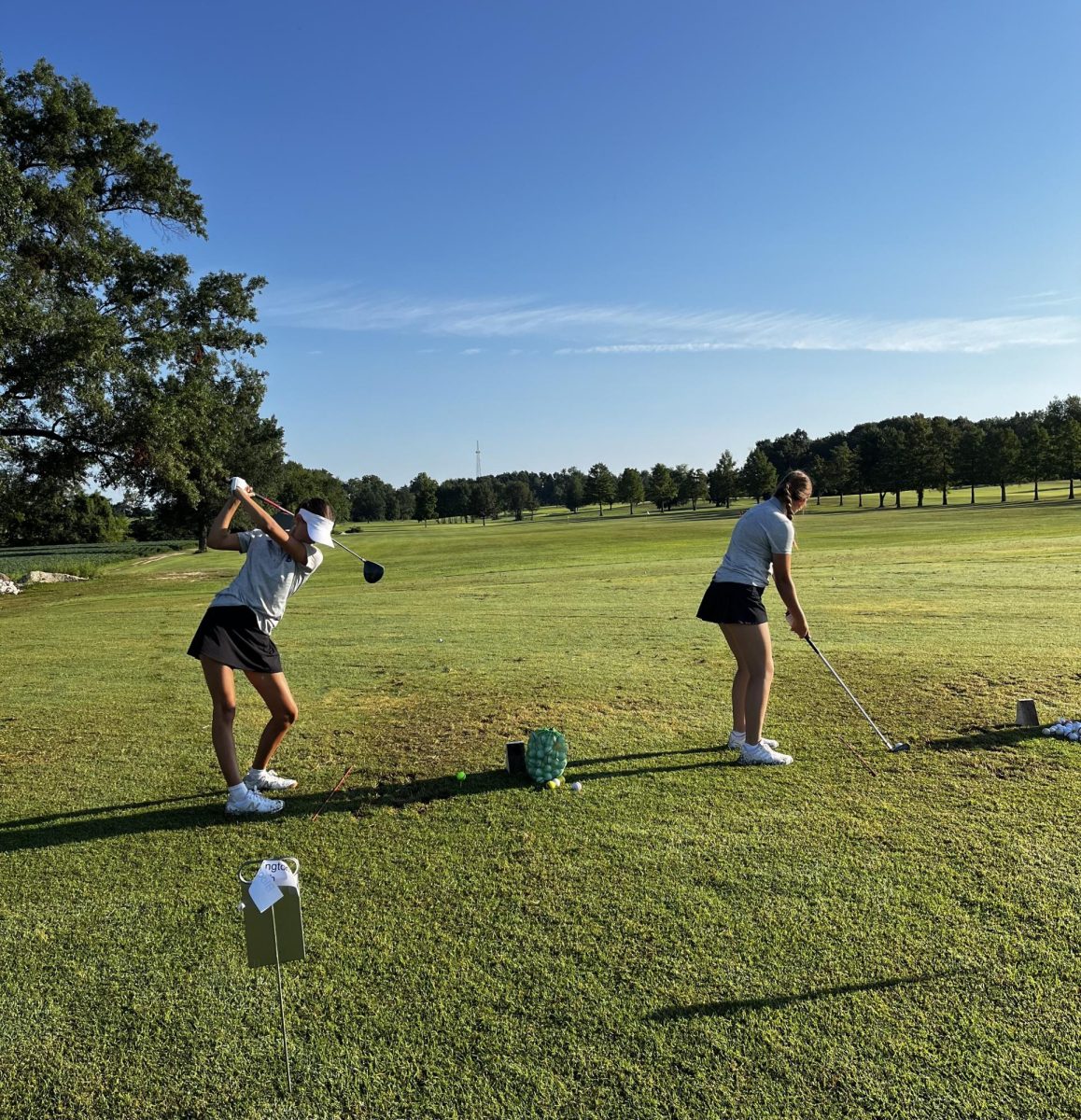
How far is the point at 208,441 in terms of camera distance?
27547mm

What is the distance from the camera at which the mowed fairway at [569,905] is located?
10.3 feet

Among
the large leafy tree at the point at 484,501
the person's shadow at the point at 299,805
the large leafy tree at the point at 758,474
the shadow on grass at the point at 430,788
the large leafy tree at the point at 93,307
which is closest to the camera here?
the person's shadow at the point at 299,805

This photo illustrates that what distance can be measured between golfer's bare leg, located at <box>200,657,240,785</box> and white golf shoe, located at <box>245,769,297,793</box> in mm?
314

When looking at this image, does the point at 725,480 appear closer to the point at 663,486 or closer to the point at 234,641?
the point at 663,486

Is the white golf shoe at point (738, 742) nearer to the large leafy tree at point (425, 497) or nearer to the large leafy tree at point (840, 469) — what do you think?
the large leafy tree at point (840, 469)

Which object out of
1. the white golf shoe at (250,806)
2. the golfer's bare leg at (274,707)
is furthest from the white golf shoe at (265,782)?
the white golf shoe at (250,806)

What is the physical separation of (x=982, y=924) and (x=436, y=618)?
13.8m

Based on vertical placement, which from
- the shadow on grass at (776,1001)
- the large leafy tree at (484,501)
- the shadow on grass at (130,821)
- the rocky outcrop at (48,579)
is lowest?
the shadow on grass at (776,1001)

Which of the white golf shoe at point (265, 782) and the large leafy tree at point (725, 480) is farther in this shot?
the large leafy tree at point (725, 480)

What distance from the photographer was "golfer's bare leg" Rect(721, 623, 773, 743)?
657 centimetres

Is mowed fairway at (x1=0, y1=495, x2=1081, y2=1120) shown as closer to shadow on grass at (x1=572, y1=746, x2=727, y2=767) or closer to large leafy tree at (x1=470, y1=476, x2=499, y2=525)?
shadow on grass at (x1=572, y1=746, x2=727, y2=767)

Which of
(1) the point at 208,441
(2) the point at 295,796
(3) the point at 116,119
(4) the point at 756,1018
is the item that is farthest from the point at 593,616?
(3) the point at 116,119

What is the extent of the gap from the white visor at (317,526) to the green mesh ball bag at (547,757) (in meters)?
2.38

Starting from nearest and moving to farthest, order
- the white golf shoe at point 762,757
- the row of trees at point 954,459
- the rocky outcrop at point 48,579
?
the white golf shoe at point 762,757 < the rocky outcrop at point 48,579 < the row of trees at point 954,459
